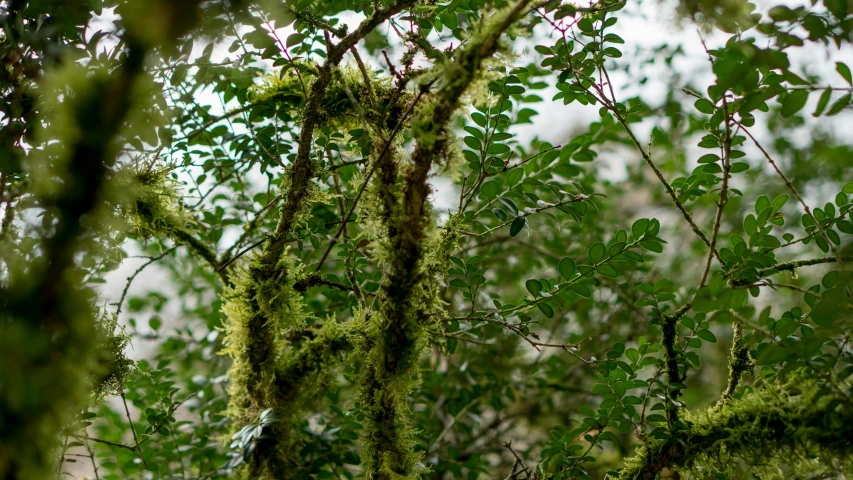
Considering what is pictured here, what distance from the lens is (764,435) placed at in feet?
2.31

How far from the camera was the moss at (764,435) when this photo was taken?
24.8 inches

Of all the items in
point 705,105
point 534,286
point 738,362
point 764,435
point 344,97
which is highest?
point 344,97

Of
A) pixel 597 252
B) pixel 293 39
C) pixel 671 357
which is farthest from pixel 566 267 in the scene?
pixel 293 39

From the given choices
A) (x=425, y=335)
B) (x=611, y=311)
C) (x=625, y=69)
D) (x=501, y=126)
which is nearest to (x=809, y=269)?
(x=611, y=311)

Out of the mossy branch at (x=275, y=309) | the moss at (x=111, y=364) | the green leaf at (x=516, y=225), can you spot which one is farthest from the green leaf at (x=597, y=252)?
the moss at (x=111, y=364)

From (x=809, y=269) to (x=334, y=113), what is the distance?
8.71ft

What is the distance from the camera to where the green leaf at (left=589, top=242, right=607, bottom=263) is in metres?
0.83

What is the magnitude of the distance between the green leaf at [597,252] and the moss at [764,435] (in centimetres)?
26

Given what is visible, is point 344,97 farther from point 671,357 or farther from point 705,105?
point 671,357

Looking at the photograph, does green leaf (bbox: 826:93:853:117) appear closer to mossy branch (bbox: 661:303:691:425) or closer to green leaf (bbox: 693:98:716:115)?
green leaf (bbox: 693:98:716:115)

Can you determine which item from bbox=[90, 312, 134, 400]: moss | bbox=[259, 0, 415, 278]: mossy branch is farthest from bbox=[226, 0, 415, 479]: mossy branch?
bbox=[90, 312, 134, 400]: moss

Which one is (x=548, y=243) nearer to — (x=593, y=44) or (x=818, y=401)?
(x=593, y=44)

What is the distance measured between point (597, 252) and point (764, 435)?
317 millimetres

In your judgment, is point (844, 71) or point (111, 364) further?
point (111, 364)
